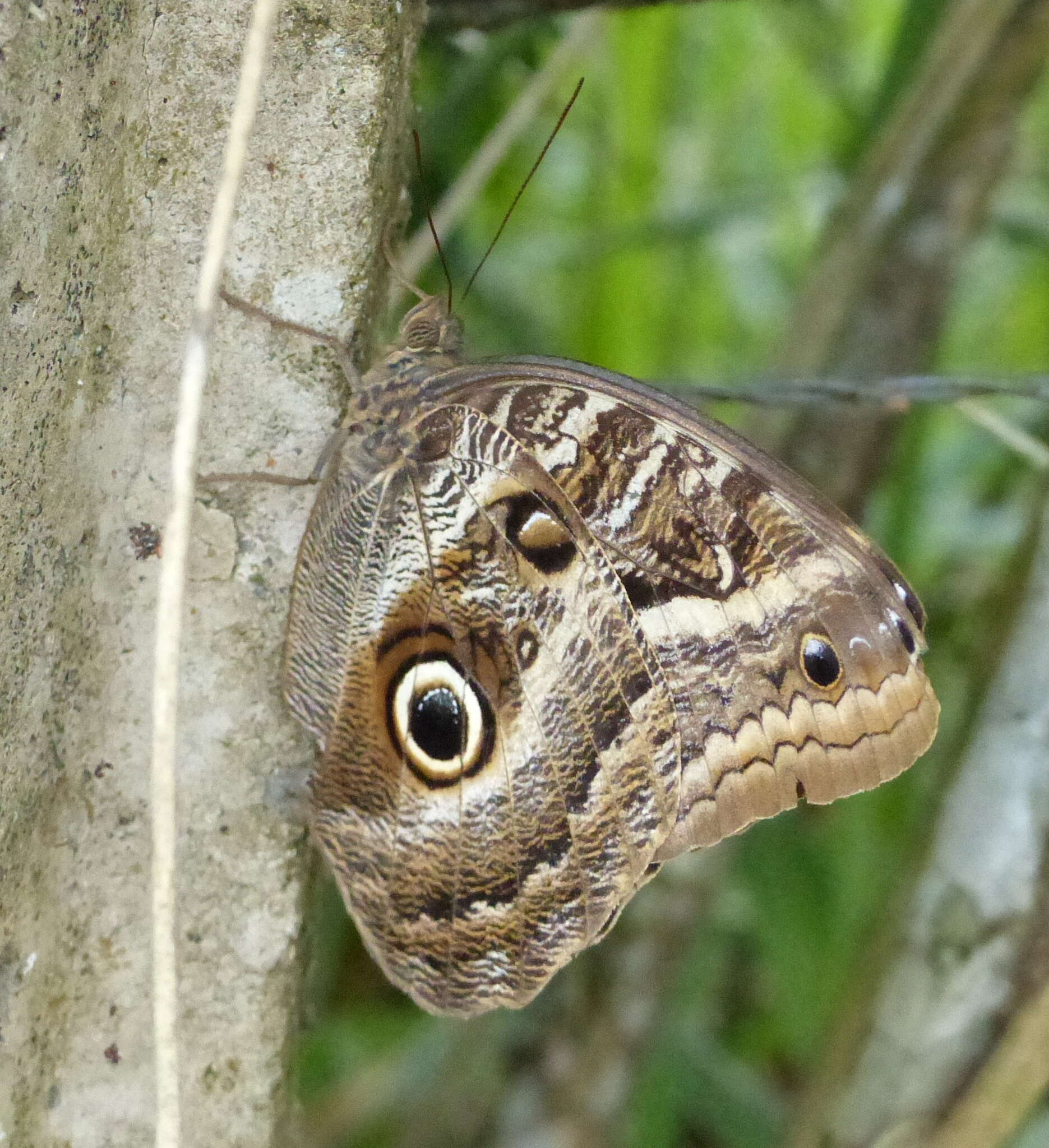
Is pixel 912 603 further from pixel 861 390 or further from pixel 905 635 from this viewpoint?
pixel 861 390

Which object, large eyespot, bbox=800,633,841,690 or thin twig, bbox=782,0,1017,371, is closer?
large eyespot, bbox=800,633,841,690

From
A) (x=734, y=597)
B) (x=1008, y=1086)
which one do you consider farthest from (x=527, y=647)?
(x=1008, y=1086)

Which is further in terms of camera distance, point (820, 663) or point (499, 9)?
point (499, 9)

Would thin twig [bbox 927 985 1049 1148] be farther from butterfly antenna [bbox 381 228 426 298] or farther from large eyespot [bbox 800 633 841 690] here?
butterfly antenna [bbox 381 228 426 298]

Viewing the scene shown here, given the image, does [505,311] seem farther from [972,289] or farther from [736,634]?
[972,289]

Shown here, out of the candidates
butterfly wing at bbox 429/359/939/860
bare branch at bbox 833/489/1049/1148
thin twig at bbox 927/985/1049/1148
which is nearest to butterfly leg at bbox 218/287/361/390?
butterfly wing at bbox 429/359/939/860

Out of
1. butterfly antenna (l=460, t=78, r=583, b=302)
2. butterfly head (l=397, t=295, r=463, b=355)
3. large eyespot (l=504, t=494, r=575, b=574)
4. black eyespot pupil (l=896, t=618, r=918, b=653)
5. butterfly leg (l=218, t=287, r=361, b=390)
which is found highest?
butterfly antenna (l=460, t=78, r=583, b=302)

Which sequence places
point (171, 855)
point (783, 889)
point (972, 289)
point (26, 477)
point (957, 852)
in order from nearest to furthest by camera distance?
point (171, 855) → point (26, 477) → point (957, 852) → point (783, 889) → point (972, 289)

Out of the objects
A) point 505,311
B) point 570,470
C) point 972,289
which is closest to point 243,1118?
point 570,470
